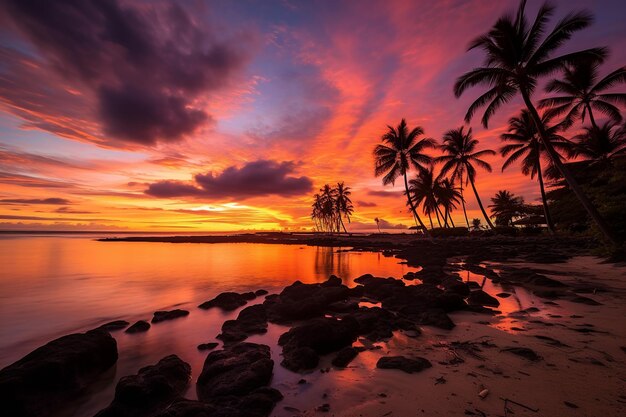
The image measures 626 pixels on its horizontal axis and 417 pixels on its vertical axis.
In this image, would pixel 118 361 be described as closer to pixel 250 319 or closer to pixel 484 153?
pixel 250 319

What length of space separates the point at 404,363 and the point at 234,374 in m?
2.78

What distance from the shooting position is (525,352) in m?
4.64

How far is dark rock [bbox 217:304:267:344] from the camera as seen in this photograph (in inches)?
266

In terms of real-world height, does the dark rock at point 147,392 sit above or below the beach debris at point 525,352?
below

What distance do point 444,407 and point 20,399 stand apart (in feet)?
18.5

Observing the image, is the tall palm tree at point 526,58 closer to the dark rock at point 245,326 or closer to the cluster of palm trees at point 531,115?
the cluster of palm trees at point 531,115

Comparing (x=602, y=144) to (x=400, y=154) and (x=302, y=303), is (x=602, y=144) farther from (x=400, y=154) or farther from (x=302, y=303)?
(x=302, y=303)

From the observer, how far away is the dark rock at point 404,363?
4383 millimetres

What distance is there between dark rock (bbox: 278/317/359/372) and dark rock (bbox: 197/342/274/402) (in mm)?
479

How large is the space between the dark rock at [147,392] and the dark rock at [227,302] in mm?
5093

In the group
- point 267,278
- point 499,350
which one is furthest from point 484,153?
point 499,350

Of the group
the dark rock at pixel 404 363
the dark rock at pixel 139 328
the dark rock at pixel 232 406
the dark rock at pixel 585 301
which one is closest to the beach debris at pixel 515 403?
Answer: the dark rock at pixel 404 363

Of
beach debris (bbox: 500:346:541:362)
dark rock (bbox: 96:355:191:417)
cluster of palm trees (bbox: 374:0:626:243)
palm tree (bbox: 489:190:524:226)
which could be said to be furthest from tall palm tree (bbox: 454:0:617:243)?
palm tree (bbox: 489:190:524:226)

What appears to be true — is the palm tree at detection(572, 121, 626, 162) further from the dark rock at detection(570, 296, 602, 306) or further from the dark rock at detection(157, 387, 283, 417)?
the dark rock at detection(157, 387, 283, 417)
